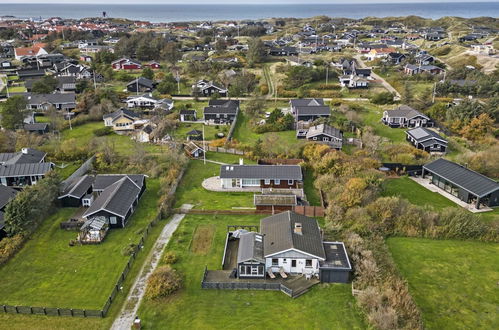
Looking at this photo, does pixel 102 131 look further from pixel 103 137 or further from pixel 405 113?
pixel 405 113

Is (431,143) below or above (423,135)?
below

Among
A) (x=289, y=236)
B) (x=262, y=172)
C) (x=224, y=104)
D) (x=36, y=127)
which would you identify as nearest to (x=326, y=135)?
(x=262, y=172)

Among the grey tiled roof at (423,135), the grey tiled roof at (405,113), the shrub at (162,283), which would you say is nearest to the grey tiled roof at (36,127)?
the shrub at (162,283)

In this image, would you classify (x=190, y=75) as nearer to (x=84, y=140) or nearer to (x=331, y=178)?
(x=84, y=140)

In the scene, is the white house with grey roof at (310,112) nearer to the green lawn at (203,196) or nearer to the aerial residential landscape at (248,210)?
the aerial residential landscape at (248,210)

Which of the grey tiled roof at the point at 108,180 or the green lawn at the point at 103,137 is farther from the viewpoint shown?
the green lawn at the point at 103,137

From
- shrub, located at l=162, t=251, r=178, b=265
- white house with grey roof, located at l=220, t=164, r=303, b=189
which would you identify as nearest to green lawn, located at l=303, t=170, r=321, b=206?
white house with grey roof, located at l=220, t=164, r=303, b=189
